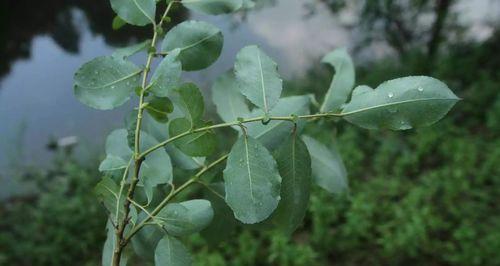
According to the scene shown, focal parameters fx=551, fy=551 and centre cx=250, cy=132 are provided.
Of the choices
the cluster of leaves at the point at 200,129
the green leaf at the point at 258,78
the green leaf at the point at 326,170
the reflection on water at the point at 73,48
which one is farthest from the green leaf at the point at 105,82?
the reflection on water at the point at 73,48

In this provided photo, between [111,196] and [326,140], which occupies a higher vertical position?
[111,196]

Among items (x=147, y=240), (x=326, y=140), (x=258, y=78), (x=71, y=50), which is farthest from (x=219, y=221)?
(x=71, y=50)

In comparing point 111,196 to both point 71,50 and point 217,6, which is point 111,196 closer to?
point 217,6

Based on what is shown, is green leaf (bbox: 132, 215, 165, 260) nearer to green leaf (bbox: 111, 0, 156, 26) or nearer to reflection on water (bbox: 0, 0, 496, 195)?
green leaf (bbox: 111, 0, 156, 26)

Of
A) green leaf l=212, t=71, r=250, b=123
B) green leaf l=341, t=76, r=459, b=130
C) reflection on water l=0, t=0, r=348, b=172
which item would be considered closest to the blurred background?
reflection on water l=0, t=0, r=348, b=172

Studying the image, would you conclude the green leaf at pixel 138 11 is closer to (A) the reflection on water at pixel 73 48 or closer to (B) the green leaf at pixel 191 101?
(B) the green leaf at pixel 191 101

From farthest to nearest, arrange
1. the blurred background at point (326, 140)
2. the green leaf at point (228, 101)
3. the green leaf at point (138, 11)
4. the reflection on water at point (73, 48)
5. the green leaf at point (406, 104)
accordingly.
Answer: the reflection on water at point (73, 48) → the blurred background at point (326, 140) → the green leaf at point (228, 101) → the green leaf at point (138, 11) → the green leaf at point (406, 104)
